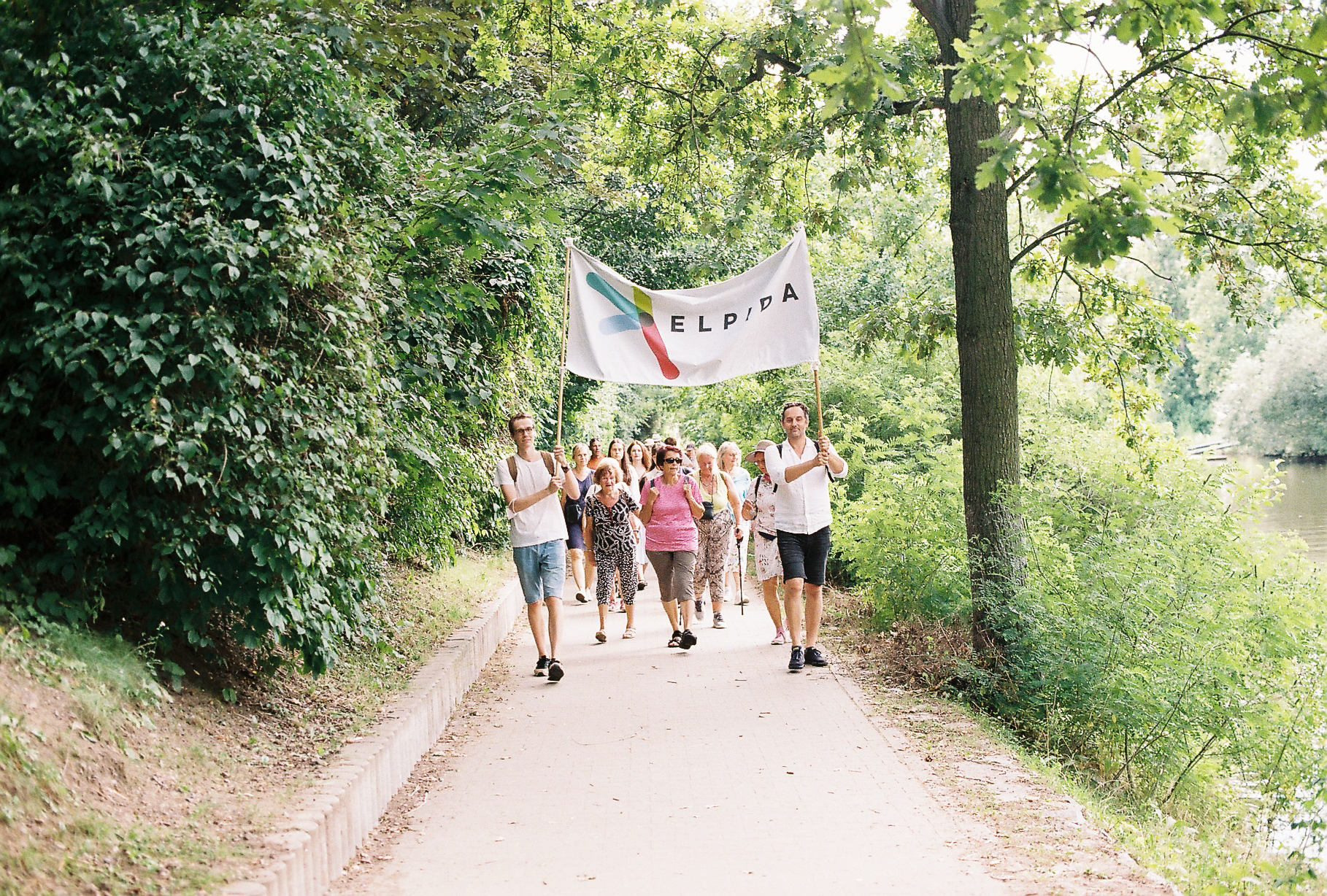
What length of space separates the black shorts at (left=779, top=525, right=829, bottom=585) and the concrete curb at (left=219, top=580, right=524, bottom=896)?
2.90 meters

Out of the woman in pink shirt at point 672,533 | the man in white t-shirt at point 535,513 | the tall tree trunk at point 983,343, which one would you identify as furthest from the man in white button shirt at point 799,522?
the woman in pink shirt at point 672,533

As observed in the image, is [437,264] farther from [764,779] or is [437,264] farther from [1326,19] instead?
[1326,19]

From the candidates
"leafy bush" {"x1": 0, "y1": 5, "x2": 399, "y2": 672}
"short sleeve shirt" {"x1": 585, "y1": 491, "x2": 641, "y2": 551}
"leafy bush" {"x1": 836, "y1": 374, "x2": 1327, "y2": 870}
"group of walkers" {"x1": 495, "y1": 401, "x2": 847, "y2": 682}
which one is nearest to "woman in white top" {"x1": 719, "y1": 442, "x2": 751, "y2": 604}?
"group of walkers" {"x1": 495, "y1": 401, "x2": 847, "y2": 682}

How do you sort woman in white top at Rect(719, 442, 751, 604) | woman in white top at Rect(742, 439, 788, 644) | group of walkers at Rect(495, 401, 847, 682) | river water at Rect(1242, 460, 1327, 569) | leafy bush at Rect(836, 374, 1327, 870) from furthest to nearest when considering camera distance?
river water at Rect(1242, 460, 1327, 569), woman in white top at Rect(719, 442, 751, 604), woman in white top at Rect(742, 439, 788, 644), group of walkers at Rect(495, 401, 847, 682), leafy bush at Rect(836, 374, 1327, 870)

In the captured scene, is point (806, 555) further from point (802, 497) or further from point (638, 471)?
point (638, 471)

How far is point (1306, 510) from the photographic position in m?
34.2

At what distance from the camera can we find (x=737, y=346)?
33.9 ft

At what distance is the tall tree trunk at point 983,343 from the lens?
927 centimetres

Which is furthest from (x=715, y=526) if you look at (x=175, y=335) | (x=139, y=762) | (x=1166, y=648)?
(x=139, y=762)

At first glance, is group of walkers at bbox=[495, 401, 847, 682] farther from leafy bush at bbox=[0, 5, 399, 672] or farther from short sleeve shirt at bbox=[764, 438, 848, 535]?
leafy bush at bbox=[0, 5, 399, 672]

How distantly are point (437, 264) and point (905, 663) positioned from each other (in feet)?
17.4

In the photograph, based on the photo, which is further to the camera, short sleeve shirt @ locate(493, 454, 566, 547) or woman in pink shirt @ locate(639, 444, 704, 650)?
woman in pink shirt @ locate(639, 444, 704, 650)

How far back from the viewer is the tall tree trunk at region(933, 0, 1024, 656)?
927 cm

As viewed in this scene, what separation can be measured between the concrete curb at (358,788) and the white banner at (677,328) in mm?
2918
